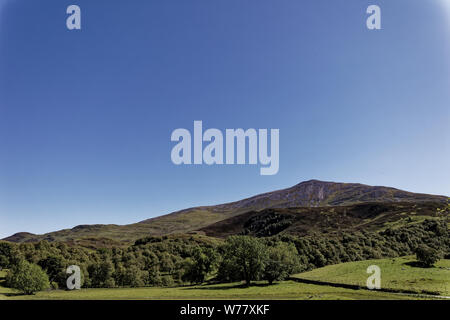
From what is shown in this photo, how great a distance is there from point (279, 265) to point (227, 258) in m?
11.0

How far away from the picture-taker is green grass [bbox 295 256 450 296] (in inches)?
1379

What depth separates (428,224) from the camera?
300ft

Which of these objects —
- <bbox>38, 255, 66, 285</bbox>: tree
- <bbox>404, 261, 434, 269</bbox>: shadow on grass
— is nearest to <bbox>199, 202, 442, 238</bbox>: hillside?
<bbox>404, 261, 434, 269</bbox>: shadow on grass

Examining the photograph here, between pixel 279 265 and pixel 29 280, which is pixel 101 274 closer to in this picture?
pixel 29 280

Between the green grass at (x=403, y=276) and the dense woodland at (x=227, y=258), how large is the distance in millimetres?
6451

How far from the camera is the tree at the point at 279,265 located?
2019 inches

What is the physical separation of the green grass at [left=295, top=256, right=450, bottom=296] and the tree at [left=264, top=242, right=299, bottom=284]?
5904 millimetres

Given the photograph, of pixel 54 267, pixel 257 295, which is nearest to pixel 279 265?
pixel 257 295

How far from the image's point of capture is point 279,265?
52250 millimetres

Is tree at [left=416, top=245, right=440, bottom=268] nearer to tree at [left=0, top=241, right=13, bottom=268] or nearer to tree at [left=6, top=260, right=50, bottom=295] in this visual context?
tree at [left=6, top=260, right=50, bottom=295]

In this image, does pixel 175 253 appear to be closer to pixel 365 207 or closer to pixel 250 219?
pixel 250 219

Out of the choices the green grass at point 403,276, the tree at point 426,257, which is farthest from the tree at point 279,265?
the tree at point 426,257
